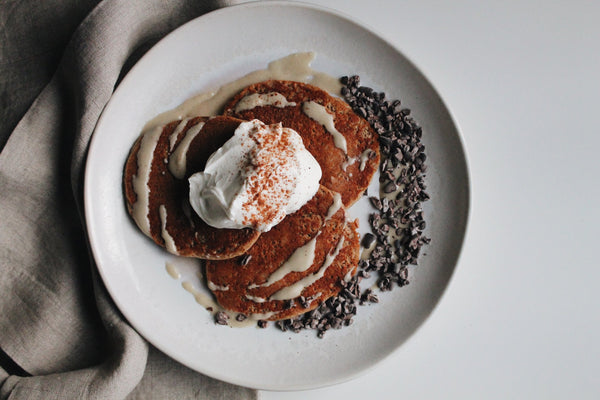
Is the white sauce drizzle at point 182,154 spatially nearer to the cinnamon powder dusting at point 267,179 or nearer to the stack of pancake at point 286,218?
the stack of pancake at point 286,218

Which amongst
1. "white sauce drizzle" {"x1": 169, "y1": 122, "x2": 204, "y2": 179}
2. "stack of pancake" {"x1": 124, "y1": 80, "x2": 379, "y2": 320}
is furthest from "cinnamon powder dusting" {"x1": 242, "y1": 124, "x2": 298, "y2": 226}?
"white sauce drizzle" {"x1": 169, "y1": 122, "x2": 204, "y2": 179}

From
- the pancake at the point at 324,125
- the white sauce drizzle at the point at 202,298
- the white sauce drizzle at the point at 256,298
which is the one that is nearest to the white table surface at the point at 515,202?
the pancake at the point at 324,125

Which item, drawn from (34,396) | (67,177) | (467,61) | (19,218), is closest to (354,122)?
(467,61)

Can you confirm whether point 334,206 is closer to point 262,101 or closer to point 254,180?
point 254,180

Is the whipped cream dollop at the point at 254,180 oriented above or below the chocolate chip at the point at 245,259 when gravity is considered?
above

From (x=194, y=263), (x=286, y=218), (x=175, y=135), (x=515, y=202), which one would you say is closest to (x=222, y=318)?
(x=194, y=263)

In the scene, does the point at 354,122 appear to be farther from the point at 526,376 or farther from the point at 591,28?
the point at 526,376

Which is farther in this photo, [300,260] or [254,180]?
[300,260]
